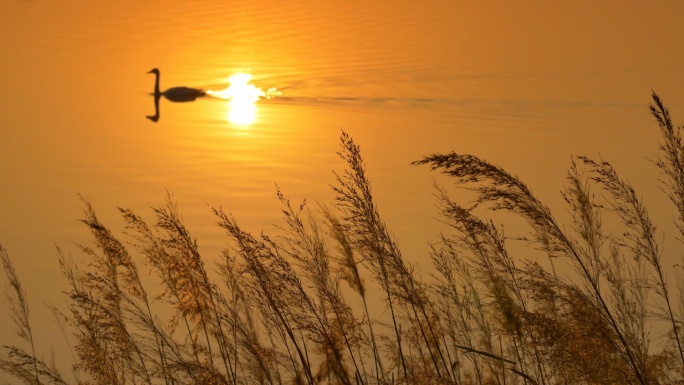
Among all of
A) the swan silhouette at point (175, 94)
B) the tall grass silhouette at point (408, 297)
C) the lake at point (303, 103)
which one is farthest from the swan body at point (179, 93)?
the tall grass silhouette at point (408, 297)

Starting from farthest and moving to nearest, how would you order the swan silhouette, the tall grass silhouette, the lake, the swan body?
the swan body → the swan silhouette → the lake → the tall grass silhouette

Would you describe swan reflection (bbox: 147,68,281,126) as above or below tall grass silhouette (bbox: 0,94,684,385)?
above

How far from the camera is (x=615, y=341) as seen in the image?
5.14 meters

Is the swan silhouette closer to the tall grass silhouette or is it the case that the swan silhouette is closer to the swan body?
the swan body

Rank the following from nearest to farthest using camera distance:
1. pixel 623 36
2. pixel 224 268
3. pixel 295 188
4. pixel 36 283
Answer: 1. pixel 224 268
2. pixel 36 283
3. pixel 295 188
4. pixel 623 36

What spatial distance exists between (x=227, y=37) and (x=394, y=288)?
20057mm

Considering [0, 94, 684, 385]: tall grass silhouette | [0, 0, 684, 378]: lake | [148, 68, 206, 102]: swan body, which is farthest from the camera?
[148, 68, 206, 102]: swan body

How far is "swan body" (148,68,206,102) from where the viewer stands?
19531 millimetres

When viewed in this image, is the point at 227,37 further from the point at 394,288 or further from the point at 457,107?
the point at 394,288

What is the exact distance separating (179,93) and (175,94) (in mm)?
209

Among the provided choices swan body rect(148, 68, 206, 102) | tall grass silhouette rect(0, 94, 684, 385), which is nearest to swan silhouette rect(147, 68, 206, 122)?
swan body rect(148, 68, 206, 102)

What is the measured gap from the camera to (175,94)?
19.7m

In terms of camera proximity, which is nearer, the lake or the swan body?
the lake

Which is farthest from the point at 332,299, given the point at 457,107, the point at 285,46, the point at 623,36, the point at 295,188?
the point at 285,46
